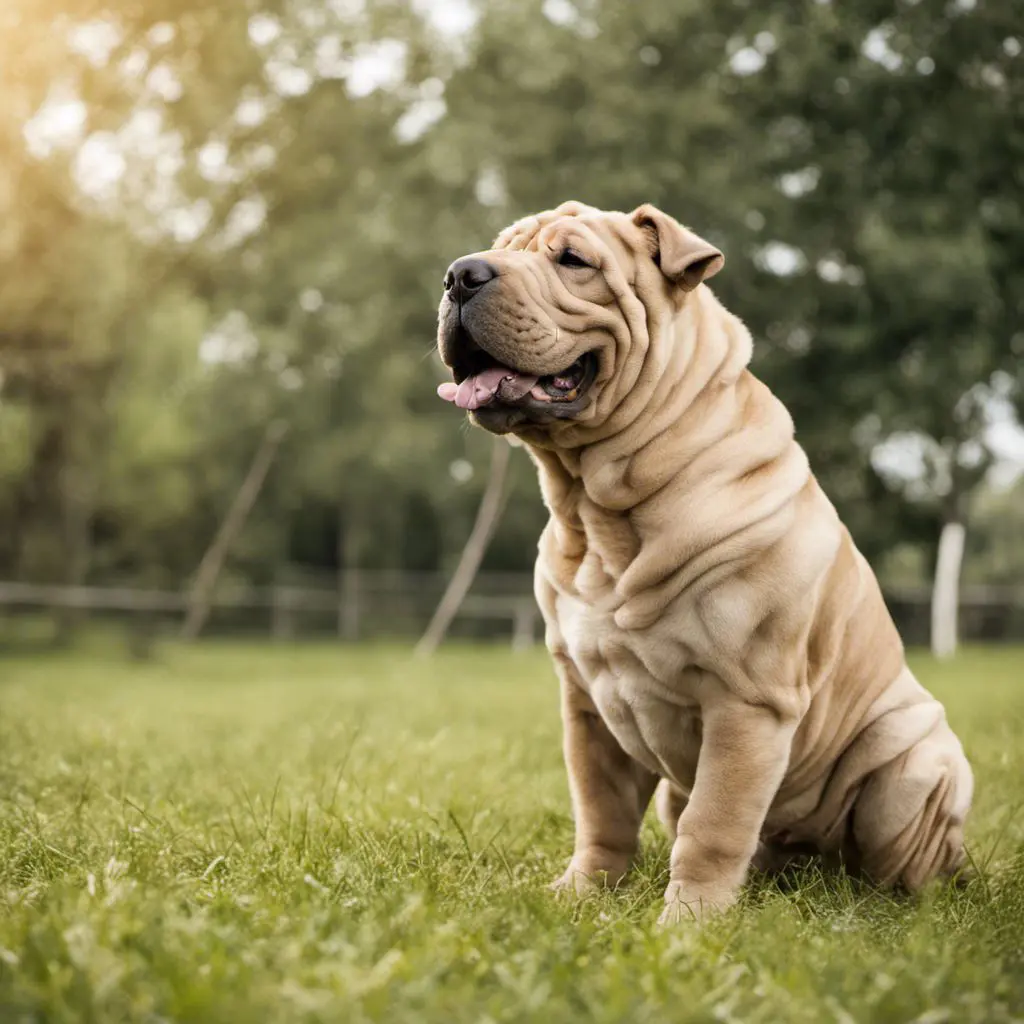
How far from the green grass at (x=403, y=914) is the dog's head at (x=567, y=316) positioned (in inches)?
48.8

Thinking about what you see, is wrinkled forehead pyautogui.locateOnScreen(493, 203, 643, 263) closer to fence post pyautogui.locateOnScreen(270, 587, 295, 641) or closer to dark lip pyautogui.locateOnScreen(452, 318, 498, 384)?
dark lip pyautogui.locateOnScreen(452, 318, 498, 384)

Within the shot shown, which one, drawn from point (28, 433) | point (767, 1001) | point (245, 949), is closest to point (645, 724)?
point (767, 1001)

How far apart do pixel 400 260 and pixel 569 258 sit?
14410 millimetres

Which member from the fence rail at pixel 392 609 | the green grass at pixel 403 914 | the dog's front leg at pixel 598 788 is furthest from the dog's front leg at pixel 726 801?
the fence rail at pixel 392 609

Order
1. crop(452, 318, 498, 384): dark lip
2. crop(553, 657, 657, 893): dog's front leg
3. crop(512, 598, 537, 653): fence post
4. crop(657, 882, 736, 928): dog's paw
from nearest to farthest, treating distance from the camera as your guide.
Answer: crop(657, 882, 736, 928): dog's paw
crop(452, 318, 498, 384): dark lip
crop(553, 657, 657, 893): dog's front leg
crop(512, 598, 537, 653): fence post

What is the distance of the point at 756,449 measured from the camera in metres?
3.15

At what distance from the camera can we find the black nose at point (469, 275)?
Answer: 316 cm

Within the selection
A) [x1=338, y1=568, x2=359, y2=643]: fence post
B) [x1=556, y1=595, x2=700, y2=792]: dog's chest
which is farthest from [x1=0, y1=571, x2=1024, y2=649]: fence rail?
[x1=556, y1=595, x2=700, y2=792]: dog's chest

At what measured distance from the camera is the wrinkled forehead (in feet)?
10.6

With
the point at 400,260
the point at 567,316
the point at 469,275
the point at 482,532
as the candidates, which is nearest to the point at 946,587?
the point at 482,532

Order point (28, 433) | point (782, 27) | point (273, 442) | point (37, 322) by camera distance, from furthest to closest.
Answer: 1. point (28, 433)
2. point (37, 322)
3. point (273, 442)
4. point (782, 27)

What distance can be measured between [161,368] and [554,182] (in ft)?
52.4

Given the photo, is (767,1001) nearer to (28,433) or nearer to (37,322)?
(37,322)

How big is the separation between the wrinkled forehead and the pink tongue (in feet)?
1.25
